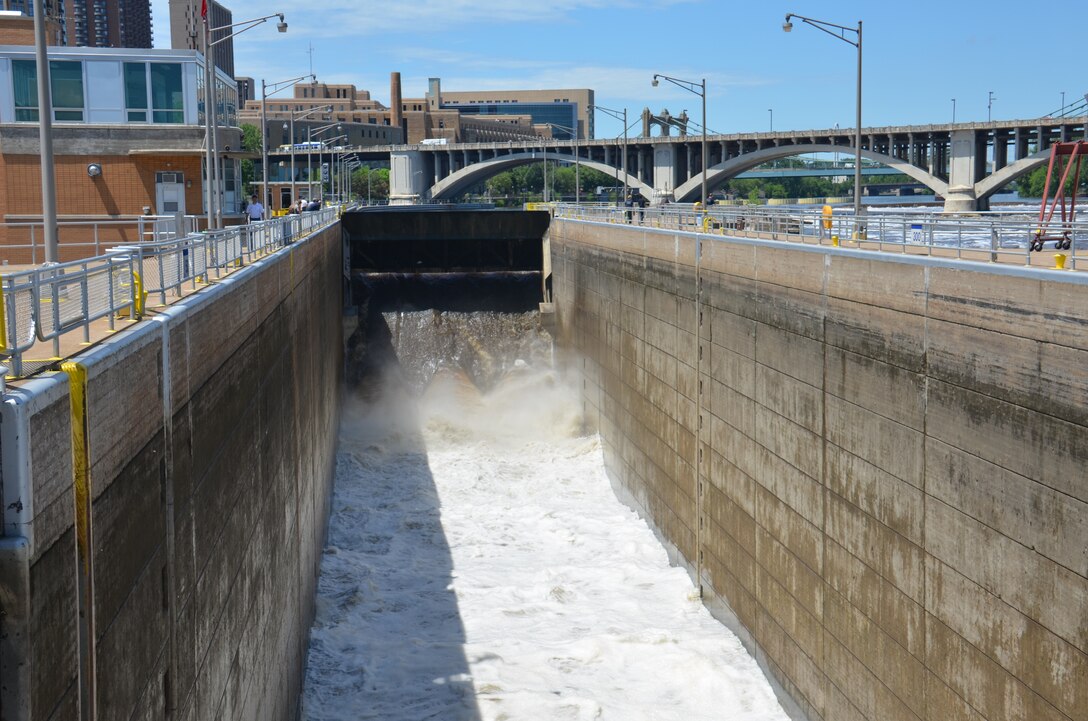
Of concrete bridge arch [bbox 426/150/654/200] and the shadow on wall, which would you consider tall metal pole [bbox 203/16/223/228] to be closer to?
the shadow on wall

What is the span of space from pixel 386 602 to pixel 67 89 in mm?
13702

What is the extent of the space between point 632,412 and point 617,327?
3236 millimetres

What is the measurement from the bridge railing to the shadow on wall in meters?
10.1

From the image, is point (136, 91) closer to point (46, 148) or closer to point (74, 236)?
point (74, 236)

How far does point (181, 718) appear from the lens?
31.5ft

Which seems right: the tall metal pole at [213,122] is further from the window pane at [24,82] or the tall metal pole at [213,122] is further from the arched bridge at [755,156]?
the arched bridge at [755,156]

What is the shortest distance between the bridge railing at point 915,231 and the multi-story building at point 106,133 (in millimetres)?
12590

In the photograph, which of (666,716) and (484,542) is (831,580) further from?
(484,542)

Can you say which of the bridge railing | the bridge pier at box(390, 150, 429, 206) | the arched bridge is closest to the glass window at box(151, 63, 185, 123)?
the bridge railing

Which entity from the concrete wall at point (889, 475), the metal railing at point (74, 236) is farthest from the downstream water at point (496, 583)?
the metal railing at point (74, 236)

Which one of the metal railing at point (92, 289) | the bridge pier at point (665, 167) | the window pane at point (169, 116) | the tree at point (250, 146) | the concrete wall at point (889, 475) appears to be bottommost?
the concrete wall at point (889, 475)

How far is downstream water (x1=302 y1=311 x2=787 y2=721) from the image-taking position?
20.4m

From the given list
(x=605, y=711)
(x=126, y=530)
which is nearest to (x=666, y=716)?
(x=605, y=711)

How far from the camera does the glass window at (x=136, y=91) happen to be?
90.7ft
